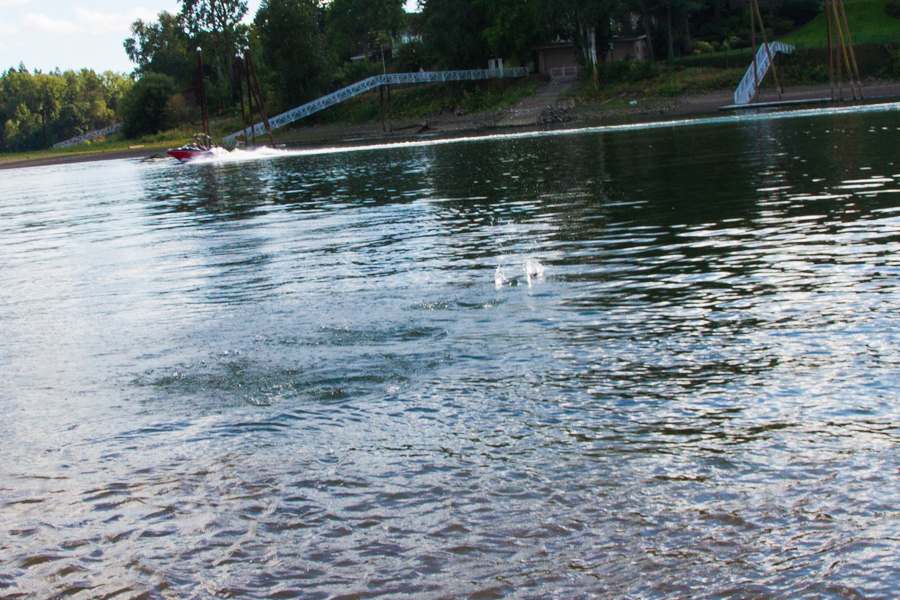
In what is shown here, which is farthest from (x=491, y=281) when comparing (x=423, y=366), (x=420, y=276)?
(x=423, y=366)

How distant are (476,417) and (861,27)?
259 feet

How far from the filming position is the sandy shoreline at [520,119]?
61.8 metres

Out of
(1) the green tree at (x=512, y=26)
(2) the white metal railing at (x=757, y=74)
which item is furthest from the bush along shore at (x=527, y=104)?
(1) the green tree at (x=512, y=26)

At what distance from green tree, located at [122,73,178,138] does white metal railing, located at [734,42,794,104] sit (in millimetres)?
71814

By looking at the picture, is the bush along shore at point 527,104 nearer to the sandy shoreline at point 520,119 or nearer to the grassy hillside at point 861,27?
the sandy shoreline at point 520,119

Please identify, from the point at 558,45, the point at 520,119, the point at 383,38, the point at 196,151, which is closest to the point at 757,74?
the point at 520,119

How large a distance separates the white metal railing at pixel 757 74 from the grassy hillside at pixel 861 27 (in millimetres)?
3307

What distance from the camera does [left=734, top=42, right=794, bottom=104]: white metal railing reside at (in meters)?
61.9

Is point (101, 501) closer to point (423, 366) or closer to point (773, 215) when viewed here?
point (423, 366)

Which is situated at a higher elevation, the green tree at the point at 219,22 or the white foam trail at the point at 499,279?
the green tree at the point at 219,22

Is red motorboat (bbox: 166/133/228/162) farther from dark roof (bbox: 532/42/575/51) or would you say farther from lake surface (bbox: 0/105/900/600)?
lake surface (bbox: 0/105/900/600)

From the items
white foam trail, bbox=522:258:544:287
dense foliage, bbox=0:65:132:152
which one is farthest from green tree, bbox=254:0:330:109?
white foam trail, bbox=522:258:544:287

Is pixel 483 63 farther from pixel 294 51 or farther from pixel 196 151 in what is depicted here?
pixel 196 151

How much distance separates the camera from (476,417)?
622cm
